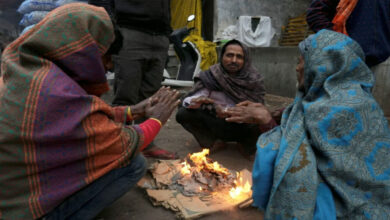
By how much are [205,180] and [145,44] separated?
6.16 feet

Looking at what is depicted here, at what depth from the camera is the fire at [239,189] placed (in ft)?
7.75

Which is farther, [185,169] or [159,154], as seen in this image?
[159,154]

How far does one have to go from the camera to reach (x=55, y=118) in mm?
1296

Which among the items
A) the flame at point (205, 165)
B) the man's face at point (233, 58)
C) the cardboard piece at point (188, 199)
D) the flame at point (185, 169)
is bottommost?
the cardboard piece at point (188, 199)

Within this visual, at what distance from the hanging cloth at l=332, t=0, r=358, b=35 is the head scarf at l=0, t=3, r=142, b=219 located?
2.62 meters

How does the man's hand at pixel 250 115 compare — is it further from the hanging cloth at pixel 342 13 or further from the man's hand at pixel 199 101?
the hanging cloth at pixel 342 13

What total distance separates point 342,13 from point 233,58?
1.34 meters

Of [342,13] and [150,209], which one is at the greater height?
[342,13]

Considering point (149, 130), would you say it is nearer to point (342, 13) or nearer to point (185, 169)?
point (185, 169)

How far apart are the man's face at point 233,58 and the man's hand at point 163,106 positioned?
1401 millimetres

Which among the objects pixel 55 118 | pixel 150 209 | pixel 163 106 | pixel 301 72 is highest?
pixel 301 72

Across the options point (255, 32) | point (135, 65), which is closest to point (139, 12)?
point (135, 65)

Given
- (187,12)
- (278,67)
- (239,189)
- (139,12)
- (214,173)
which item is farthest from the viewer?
(187,12)

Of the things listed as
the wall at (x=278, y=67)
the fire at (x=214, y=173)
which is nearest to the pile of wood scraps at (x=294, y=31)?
the wall at (x=278, y=67)
